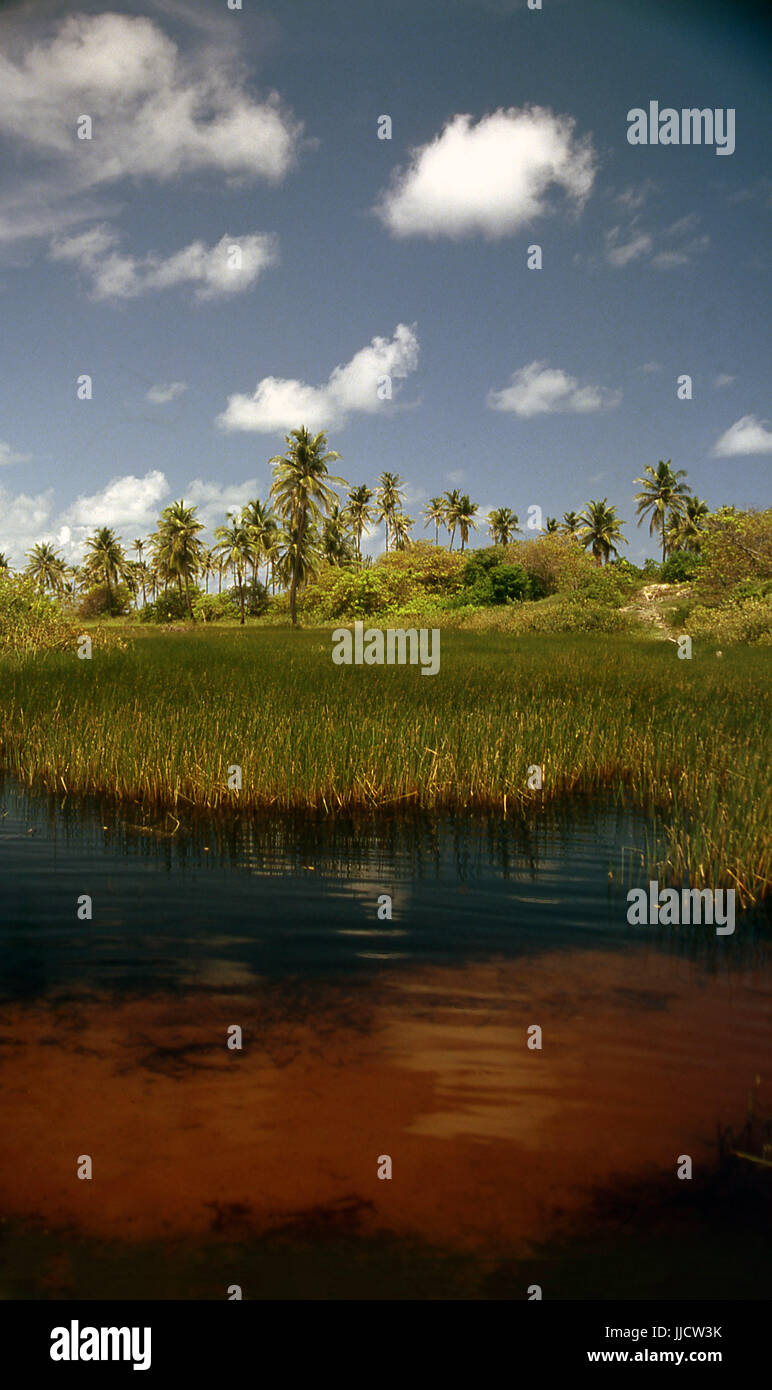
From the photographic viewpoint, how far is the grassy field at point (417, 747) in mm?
→ 8742

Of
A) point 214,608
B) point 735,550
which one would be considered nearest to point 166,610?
point 214,608

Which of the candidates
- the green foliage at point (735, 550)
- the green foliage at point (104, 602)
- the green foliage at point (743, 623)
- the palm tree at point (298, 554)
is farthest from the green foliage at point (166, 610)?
the green foliage at point (743, 623)

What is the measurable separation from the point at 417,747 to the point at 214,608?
247 feet

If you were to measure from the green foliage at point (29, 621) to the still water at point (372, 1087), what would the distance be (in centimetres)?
1520

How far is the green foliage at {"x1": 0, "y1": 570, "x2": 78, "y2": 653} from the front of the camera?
67.8ft

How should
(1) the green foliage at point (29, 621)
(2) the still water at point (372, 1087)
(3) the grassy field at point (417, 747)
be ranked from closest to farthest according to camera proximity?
(2) the still water at point (372, 1087)
(3) the grassy field at point (417, 747)
(1) the green foliage at point (29, 621)

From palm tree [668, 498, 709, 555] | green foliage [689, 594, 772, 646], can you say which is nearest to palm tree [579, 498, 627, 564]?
palm tree [668, 498, 709, 555]

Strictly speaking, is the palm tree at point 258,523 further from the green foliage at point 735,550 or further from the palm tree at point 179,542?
the green foliage at point 735,550

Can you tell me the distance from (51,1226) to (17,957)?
103 inches

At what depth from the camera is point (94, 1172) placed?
3.39 meters

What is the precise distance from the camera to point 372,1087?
4023mm

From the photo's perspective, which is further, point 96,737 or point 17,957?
point 96,737
